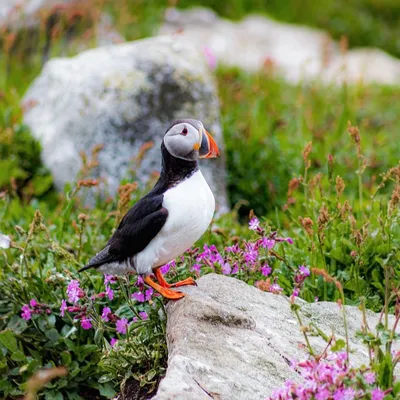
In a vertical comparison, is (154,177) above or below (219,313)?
below

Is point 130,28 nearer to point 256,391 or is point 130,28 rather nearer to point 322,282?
point 322,282

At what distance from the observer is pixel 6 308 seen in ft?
13.7

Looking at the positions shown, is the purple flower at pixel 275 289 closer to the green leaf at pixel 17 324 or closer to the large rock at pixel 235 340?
the large rock at pixel 235 340

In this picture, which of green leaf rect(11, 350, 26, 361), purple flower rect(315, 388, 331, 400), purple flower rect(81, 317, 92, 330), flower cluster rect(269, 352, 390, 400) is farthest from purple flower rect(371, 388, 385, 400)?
green leaf rect(11, 350, 26, 361)

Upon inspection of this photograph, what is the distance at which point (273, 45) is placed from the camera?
1227cm

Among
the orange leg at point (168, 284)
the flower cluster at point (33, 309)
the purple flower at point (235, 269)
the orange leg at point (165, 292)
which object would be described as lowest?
the flower cluster at point (33, 309)

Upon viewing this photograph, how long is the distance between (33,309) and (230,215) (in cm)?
193

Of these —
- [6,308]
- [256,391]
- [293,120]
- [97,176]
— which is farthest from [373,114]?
[256,391]

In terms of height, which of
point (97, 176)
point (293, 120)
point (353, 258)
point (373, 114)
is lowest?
point (373, 114)

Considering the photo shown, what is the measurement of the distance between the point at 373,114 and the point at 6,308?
5934 mm

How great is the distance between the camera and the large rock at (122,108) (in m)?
6.21

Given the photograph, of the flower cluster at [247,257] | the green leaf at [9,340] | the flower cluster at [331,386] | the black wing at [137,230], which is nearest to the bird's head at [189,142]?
the black wing at [137,230]

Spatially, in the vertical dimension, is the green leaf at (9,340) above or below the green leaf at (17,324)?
above

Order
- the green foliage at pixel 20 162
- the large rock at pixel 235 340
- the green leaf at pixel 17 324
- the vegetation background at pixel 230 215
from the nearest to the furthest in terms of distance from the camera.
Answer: the large rock at pixel 235 340 < the vegetation background at pixel 230 215 < the green leaf at pixel 17 324 < the green foliage at pixel 20 162
